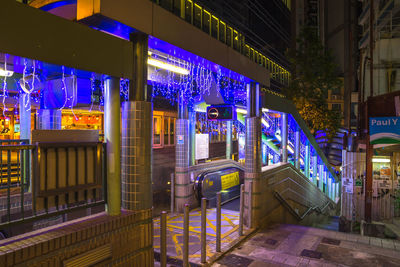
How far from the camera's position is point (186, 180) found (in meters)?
7.84

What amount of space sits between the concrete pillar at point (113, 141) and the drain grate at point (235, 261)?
229 cm

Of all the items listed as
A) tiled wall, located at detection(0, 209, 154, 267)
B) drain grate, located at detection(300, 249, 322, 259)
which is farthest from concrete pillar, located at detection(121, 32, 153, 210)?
drain grate, located at detection(300, 249, 322, 259)

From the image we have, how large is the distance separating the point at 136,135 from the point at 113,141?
0.99ft

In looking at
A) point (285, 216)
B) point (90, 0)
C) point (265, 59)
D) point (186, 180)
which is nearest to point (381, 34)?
point (265, 59)

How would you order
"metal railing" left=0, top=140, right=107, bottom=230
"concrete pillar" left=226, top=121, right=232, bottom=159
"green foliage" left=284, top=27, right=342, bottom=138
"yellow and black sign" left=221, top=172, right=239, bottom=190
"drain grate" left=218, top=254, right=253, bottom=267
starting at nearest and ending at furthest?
1. "metal railing" left=0, top=140, right=107, bottom=230
2. "drain grate" left=218, top=254, right=253, bottom=267
3. "yellow and black sign" left=221, top=172, right=239, bottom=190
4. "concrete pillar" left=226, top=121, right=232, bottom=159
5. "green foliage" left=284, top=27, right=342, bottom=138

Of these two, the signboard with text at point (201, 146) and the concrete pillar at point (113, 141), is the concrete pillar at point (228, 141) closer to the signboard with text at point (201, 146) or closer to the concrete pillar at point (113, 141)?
the signboard with text at point (201, 146)

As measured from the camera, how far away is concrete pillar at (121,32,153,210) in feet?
12.0

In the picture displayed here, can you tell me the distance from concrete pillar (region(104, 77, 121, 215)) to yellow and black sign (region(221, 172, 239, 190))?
19.4 feet

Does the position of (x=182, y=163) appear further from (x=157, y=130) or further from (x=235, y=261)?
(x=157, y=130)

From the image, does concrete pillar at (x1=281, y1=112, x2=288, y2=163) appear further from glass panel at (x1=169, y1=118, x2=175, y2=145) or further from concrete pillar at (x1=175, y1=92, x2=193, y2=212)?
glass panel at (x1=169, y1=118, x2=175, y2=145)

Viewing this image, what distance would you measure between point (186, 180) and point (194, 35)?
4483 mm

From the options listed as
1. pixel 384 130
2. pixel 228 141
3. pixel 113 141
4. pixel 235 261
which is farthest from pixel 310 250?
pixel 228 141

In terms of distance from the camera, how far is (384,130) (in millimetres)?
8711

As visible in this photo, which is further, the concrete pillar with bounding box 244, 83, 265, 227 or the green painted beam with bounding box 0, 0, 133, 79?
the concrete pillar with bounding box 244, 83, 265, 227
